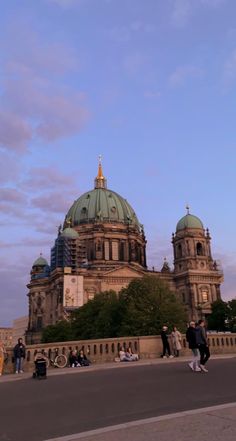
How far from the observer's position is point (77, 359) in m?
21.9

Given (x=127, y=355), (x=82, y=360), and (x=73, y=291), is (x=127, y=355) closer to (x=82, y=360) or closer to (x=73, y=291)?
(x=82, y=360)

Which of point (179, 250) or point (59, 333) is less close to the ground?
point (179, 250)

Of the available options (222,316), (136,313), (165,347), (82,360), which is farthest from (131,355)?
(222,316)

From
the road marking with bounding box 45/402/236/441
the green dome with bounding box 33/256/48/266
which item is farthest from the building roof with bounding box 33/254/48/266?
the road marking with bounding box 45/402/236/441

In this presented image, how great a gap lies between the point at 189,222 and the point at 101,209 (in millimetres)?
22357

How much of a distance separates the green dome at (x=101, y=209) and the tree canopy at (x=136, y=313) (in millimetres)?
43918

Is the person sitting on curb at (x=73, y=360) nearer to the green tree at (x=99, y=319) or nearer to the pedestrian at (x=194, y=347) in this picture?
the pedestrian at (x=194, y=347)

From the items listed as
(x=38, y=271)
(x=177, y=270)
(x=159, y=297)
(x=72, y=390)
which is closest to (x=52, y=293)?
(x=38, y=271)

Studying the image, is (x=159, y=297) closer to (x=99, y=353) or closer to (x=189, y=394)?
(x=99, y=353)

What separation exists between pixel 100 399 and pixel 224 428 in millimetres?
4341

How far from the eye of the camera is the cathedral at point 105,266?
308 ft

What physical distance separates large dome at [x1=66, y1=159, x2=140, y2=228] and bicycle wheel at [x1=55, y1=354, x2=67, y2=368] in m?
85.2

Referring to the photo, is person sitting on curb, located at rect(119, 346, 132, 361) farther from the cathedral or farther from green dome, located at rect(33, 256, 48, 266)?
green dome, located at rect(33, 256, 48, 266)

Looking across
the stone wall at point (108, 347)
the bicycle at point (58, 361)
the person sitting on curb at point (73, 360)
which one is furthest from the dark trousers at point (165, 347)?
the bicycle at point (58, 361)
